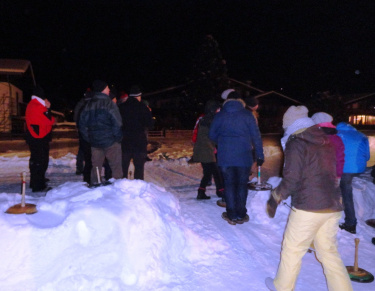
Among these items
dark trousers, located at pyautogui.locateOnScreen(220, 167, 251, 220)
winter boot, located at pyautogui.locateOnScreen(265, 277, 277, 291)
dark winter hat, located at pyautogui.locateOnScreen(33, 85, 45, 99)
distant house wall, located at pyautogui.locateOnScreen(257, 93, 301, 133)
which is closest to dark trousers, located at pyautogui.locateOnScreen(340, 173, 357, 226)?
dark trousers, located at pyautogui.locateOnScreen(220, 167, 251, 220)

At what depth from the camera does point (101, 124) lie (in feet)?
17.8

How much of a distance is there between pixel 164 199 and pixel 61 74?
58.1m

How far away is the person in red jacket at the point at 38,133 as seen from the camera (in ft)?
20.6

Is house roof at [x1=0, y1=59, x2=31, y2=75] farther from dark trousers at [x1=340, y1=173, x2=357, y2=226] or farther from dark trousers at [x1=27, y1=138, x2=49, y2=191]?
dark trousers at [x1=340, y1=173, x2=357, y2=226]

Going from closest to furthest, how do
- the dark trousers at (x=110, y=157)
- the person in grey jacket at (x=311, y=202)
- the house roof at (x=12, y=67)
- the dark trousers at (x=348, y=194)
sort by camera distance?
the person in grey jacket at (x=311, y=202)
the dark trousers at (x=348, y=194)
the dark trousers at (x=110, y=157)
the house roof at (x=12, y=67)

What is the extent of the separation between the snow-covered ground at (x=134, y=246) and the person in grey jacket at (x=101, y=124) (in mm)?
805

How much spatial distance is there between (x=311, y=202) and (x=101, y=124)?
140 inches

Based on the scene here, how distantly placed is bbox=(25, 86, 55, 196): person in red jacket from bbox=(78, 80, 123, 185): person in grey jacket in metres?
1.30

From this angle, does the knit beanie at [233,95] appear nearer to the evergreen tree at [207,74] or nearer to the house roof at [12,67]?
the evergreen tree at [207,74]

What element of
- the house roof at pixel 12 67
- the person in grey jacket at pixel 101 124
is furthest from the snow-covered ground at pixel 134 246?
the house roof at pixel 12 67

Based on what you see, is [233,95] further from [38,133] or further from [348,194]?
[38,133]

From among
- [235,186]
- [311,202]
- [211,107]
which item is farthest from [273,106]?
[311,202]

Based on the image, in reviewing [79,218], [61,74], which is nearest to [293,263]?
[79,218]

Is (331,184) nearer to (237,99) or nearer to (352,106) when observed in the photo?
(237,99)
